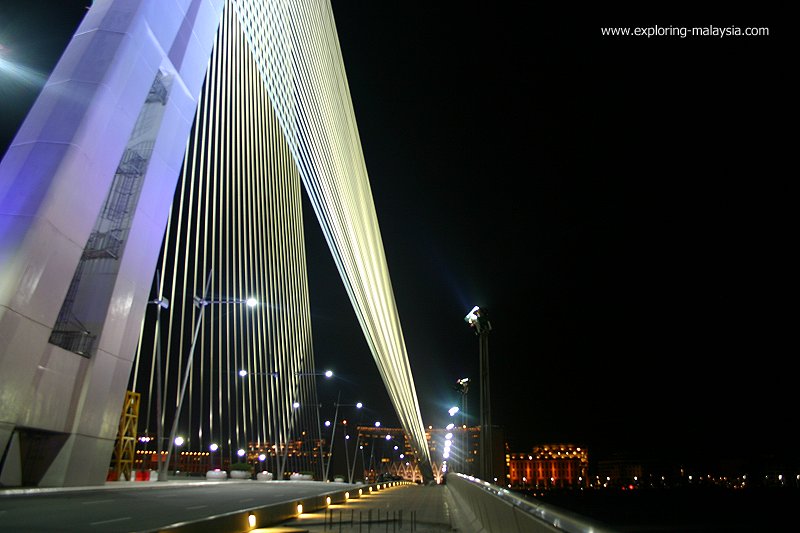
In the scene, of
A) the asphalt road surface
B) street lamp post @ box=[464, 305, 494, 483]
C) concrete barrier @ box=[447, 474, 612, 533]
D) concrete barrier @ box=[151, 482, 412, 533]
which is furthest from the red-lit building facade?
concrete barrier @ box=[447, 474, 612, 533]

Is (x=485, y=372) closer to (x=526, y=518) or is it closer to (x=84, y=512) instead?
(x=84, y=512)

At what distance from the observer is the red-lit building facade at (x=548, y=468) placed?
5359 inches

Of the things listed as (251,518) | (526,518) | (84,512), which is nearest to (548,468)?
(251,518)

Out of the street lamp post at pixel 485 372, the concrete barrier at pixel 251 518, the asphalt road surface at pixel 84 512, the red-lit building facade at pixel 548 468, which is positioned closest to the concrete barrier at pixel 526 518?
the concrete barrier at pixel 251 518

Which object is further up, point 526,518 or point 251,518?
point 251,518

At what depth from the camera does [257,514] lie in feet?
30.0

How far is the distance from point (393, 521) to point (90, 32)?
1157 centimetres

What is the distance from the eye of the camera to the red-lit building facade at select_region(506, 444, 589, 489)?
136125 millimetres

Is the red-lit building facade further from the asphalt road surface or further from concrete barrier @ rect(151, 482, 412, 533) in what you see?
the asphalt road surface

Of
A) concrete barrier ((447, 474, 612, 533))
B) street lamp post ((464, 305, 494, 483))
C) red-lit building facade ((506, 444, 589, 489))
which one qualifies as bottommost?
concrete barrier ((447, 474, 612, 533))

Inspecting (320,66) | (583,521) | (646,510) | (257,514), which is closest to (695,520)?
(646,510)

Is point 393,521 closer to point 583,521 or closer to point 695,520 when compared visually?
point 583,521

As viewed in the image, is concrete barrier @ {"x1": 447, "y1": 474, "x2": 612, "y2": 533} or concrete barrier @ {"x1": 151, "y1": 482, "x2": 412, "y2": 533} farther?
concrete barrier @ {"x1": 151, "y1": 482, "x2": 412, "y2": 533}

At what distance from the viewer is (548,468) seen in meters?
140
